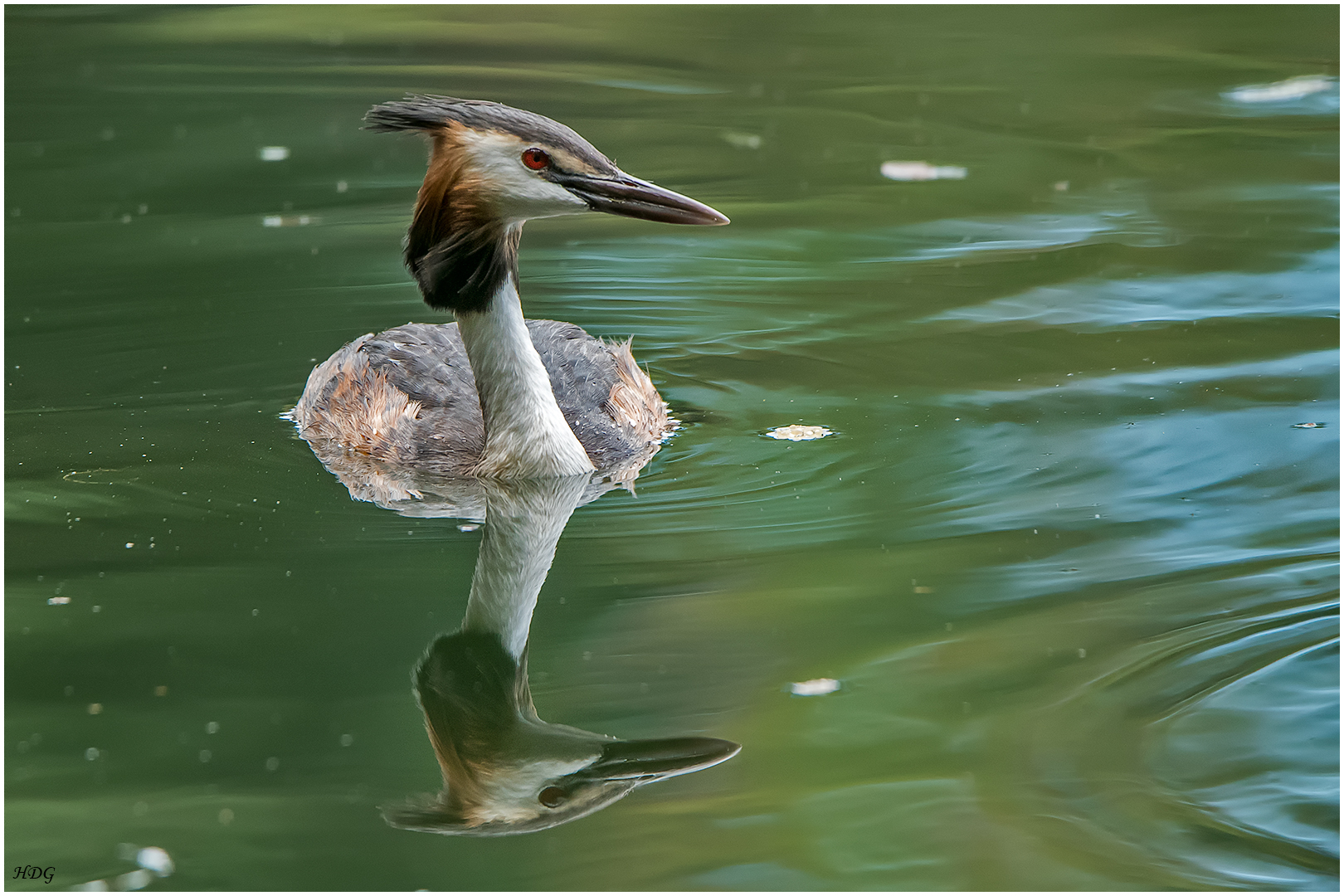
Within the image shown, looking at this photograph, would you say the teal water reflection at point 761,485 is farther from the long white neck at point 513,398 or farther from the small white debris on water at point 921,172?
the long white neck at point 513,398

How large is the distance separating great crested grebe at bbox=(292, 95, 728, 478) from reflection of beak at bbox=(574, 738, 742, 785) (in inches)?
72.5

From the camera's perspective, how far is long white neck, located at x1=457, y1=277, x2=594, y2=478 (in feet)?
20.2

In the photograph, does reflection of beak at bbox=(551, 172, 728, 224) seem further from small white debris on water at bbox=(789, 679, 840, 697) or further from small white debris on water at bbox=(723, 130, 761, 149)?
small white debris on water at bbox=(723, 130, 761, 149)

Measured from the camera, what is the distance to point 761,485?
6.00m

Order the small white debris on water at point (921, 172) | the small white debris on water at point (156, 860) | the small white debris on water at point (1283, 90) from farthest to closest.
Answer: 1. the small white debris on water at point (1283, 90)
2. the small white debris on water at point (921, 172)
3. the small white debris on water at point (156, 860)

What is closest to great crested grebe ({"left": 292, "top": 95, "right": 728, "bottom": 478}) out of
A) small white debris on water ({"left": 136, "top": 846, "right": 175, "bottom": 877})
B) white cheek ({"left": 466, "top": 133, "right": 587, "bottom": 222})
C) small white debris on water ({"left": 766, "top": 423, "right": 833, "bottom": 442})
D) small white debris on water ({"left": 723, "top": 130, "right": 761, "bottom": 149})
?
white cheek ({"left": 466, "top": 133, "right": 587, "bottom": 222})

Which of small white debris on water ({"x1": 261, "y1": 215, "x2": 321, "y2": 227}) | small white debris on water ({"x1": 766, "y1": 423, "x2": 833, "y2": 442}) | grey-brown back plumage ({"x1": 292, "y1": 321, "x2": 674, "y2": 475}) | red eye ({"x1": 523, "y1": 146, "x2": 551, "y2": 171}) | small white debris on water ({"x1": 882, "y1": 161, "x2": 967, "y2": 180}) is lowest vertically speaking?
small white debris on water ({"x1": 766, "y1": 423, "x2": 833, "y2": 442})

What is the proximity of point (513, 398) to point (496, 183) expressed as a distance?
897 millimetres

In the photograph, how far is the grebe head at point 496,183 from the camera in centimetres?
570

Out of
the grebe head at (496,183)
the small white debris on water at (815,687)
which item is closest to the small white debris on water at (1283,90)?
the grebe head at (496,183)

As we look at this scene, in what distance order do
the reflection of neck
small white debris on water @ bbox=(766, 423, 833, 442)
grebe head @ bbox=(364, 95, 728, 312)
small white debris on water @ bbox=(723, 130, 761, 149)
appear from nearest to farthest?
the reflection of neck < grebe head @ bbox=(364, 95, 728, 312) < small white debris on water @ bbox=(766, 423, 833, 442) < small white debris on water @ bbox=(723, 130, 761, 149)

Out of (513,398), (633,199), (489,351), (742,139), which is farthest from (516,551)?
(742,139)

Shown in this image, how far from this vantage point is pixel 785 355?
741 cm

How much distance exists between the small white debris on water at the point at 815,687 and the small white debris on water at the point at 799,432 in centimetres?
201
